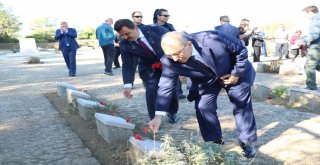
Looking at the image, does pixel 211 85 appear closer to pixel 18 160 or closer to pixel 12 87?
pixel 18 160

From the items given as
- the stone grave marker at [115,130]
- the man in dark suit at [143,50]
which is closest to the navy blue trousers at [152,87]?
the man in dark suit at [143,50]

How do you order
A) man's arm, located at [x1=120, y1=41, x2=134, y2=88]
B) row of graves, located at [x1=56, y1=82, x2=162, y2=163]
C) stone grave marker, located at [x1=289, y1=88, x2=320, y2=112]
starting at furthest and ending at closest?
stone grave marker, located at [x1=289, y1=88, x2=320, y2=112], man's arm, located at [x1=120, y1=41, x2=134, y2=88], row of graves, located at [x1=56, y1=82, x2=162, y2=163]

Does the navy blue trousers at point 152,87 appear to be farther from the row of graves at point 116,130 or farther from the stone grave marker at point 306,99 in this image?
the stone grave marker at point 306,99

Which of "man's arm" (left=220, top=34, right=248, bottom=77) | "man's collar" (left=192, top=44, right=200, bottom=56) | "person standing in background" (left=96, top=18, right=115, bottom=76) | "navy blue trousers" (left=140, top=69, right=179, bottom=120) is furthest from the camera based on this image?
"person standing in background" (left=96, top=18, right=115, bottom=76)

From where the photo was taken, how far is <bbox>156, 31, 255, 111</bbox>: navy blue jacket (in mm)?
3229

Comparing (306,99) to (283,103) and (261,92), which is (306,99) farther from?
(261,92)

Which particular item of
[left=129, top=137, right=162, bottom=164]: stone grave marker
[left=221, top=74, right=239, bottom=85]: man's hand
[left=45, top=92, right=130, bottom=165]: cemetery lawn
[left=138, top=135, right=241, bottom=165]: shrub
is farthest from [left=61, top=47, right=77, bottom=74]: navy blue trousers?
[left=138, top=135, right=241, bottom=165]: shrub

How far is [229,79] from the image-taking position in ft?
11.4

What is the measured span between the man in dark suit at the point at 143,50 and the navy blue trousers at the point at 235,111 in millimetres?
505

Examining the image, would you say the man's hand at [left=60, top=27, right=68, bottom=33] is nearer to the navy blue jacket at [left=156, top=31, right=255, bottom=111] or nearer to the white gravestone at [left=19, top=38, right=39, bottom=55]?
the navy blue jacket at [left=156, top=31, right=255, bottom=111]

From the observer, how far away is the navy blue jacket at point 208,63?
3229 millimetres

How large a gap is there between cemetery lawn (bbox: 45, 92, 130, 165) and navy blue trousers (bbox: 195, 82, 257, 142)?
0.94m

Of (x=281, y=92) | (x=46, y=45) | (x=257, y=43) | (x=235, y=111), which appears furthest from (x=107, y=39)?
(x=46, y=45)

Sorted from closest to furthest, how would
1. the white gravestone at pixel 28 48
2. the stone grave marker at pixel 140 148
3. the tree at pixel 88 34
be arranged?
the stone grave marker at pixel 140 148 → the white gravestone at pixel 28 48 → the tree at pixel 88 34
